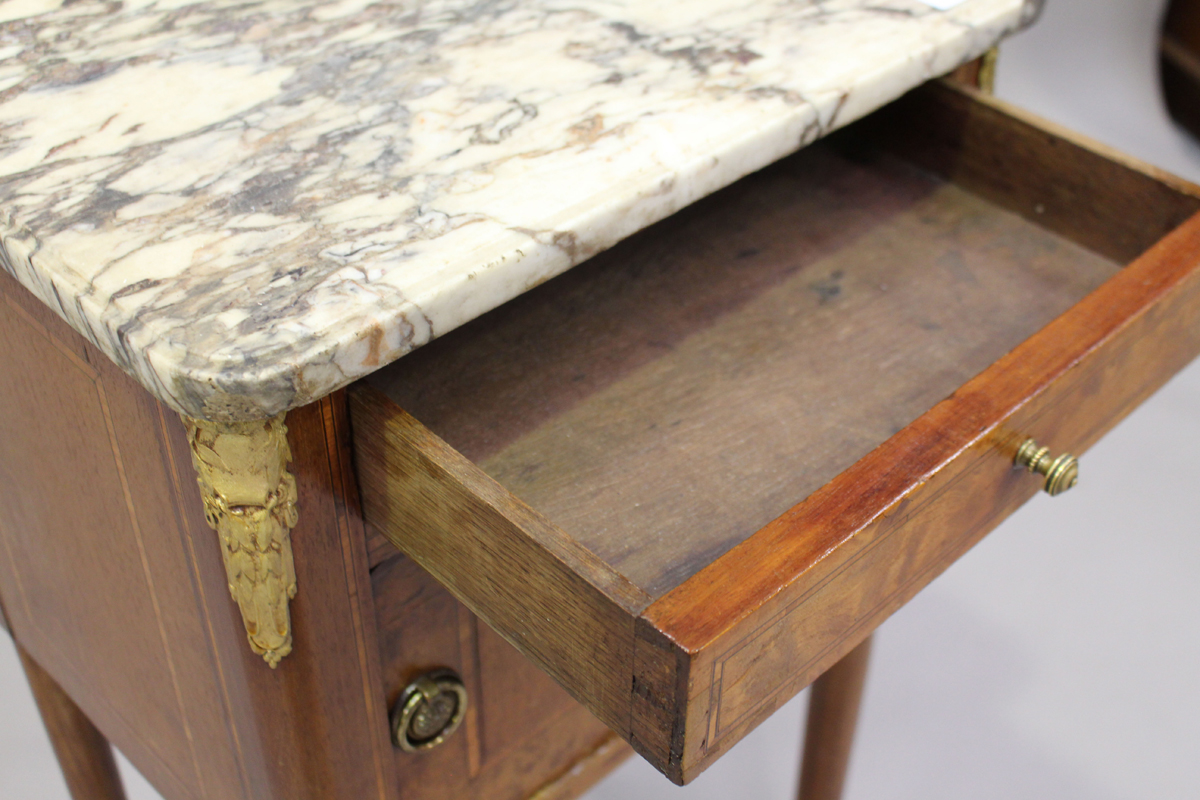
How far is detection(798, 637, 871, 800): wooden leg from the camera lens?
42.9 inches

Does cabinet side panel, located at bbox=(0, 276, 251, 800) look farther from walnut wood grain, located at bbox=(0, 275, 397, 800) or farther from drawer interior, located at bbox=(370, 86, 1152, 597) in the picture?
drawer interior, located at bbox=(370, 86, 1152, 597)

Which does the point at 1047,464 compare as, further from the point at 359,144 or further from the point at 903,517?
the point at 359,144

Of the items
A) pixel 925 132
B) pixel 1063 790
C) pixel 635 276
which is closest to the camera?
pixel 635 276

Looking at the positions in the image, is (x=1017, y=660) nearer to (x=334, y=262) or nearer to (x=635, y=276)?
(x=635, y=276)

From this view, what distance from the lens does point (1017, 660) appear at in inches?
53.2

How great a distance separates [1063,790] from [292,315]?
3.26 ft

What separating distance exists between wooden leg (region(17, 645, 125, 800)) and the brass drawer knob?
36 cm

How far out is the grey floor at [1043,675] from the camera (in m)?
1.24

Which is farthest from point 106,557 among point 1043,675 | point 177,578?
point 1043,675

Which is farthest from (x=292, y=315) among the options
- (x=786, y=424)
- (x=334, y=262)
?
(x=786, y=424)

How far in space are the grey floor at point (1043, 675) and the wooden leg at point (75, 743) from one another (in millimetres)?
186

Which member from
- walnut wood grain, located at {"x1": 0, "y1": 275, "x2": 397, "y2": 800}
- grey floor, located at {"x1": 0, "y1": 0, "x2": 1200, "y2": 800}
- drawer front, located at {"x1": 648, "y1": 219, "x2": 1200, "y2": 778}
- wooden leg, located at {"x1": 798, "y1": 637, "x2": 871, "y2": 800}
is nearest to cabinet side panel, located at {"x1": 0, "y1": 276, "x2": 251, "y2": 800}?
walnut wood grain, located at {"x1": 0, "y1": 275, "x2": 397, "y2": 800}

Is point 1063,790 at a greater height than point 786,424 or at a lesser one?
lesser

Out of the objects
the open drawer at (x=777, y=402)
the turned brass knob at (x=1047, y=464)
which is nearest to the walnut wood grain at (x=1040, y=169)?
the open drawer at (x=777, y=402)
